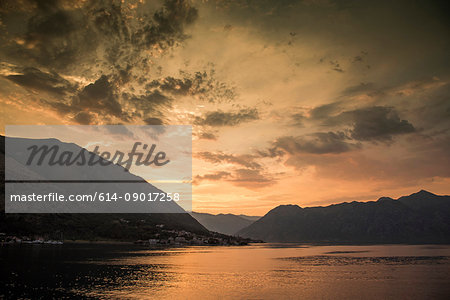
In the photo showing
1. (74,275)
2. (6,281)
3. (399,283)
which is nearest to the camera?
(6,281)

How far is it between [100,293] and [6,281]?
27384 millimetres

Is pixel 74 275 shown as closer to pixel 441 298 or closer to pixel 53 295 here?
Answer: pixel 53 295

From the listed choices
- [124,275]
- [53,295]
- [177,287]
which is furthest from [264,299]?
[124,275]

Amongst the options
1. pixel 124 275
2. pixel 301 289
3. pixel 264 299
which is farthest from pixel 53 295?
pixel 301 289

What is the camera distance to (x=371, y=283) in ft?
272

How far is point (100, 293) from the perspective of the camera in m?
64.6

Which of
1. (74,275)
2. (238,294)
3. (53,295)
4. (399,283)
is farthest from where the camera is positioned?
(74,275)

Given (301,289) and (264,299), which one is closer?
(264,299)

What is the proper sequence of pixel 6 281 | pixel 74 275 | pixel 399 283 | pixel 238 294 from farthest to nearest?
pixel 74 275 < pixel 399 283 < pixel 6 281 < pixel 238 294

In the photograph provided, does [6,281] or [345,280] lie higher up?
[6,281]

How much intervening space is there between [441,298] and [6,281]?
97.3 metres

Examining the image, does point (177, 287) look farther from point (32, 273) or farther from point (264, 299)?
point (32, 273)

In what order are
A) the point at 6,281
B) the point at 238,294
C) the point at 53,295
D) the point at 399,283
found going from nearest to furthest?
the point at 53,295
the point at 238,294
the point at 6,281
the point at 399,283

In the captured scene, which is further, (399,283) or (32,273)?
(32,273)
